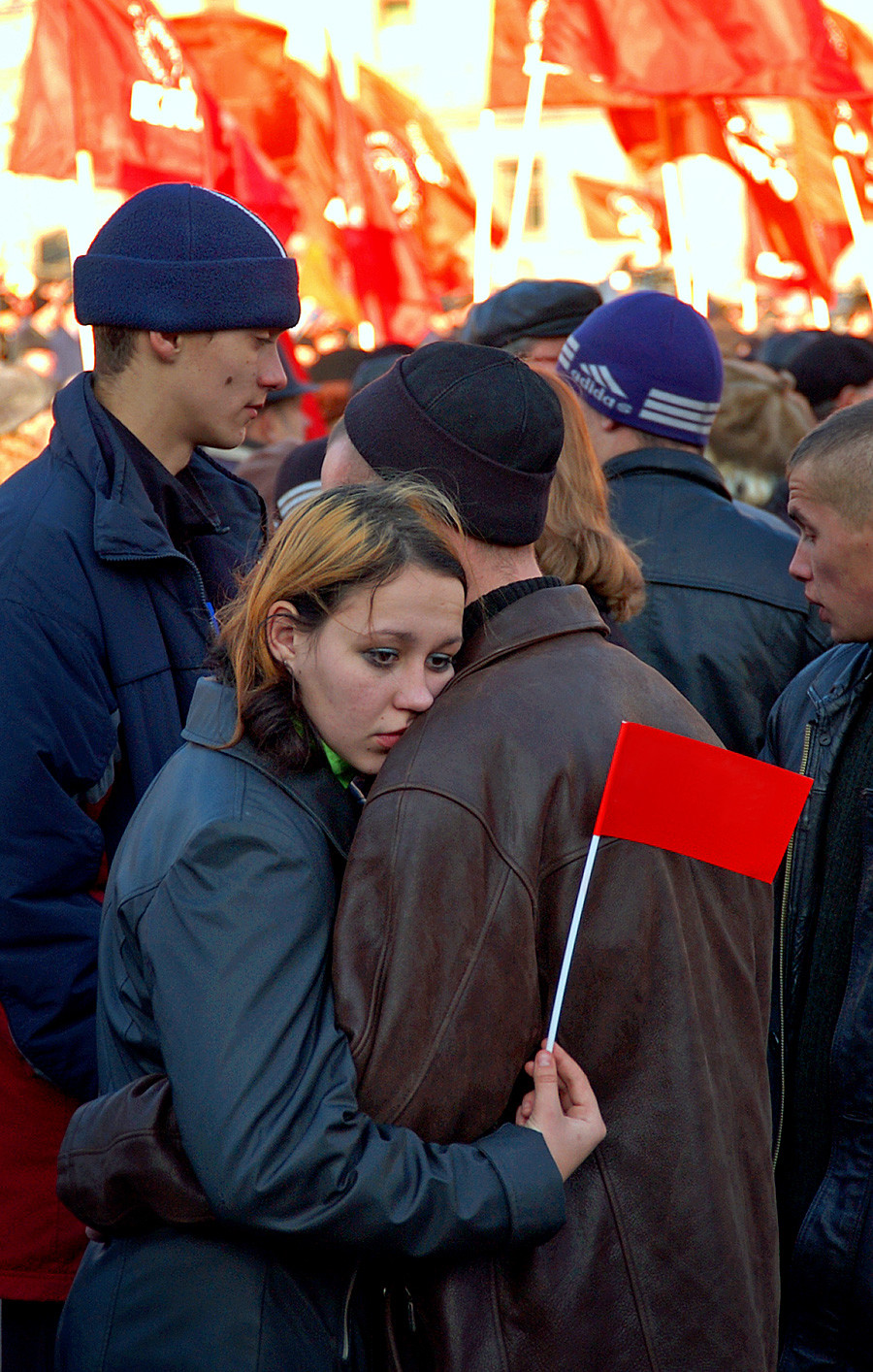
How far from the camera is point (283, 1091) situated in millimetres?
1562

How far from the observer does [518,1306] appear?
167cm

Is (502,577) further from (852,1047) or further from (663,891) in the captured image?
(852,1047)

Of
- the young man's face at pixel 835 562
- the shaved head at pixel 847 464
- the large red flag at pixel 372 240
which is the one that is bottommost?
the large red flag at pixel 372 240

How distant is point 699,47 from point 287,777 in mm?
7134

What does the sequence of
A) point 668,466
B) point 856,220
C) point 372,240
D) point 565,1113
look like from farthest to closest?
point 372,240, point 856,220, point 668,466, point 565,1113

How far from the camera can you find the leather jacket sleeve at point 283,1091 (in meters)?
1.56

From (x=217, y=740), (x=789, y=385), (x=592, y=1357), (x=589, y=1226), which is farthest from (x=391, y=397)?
(x=789, y=385)

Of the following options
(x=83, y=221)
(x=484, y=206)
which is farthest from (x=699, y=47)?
(x=83, y=221)

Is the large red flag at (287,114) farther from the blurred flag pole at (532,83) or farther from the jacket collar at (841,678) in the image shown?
the jacket collar at (841,678)

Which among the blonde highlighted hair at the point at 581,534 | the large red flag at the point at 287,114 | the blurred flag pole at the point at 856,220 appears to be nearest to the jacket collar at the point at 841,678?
the blonde highlighted hair at the point at 581,534

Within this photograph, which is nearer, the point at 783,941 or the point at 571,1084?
the point at 571,1084

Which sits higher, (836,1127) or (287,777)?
(287,777)

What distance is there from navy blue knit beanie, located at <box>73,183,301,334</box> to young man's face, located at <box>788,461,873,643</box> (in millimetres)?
959

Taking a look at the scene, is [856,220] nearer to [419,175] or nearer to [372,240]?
[372,240]
